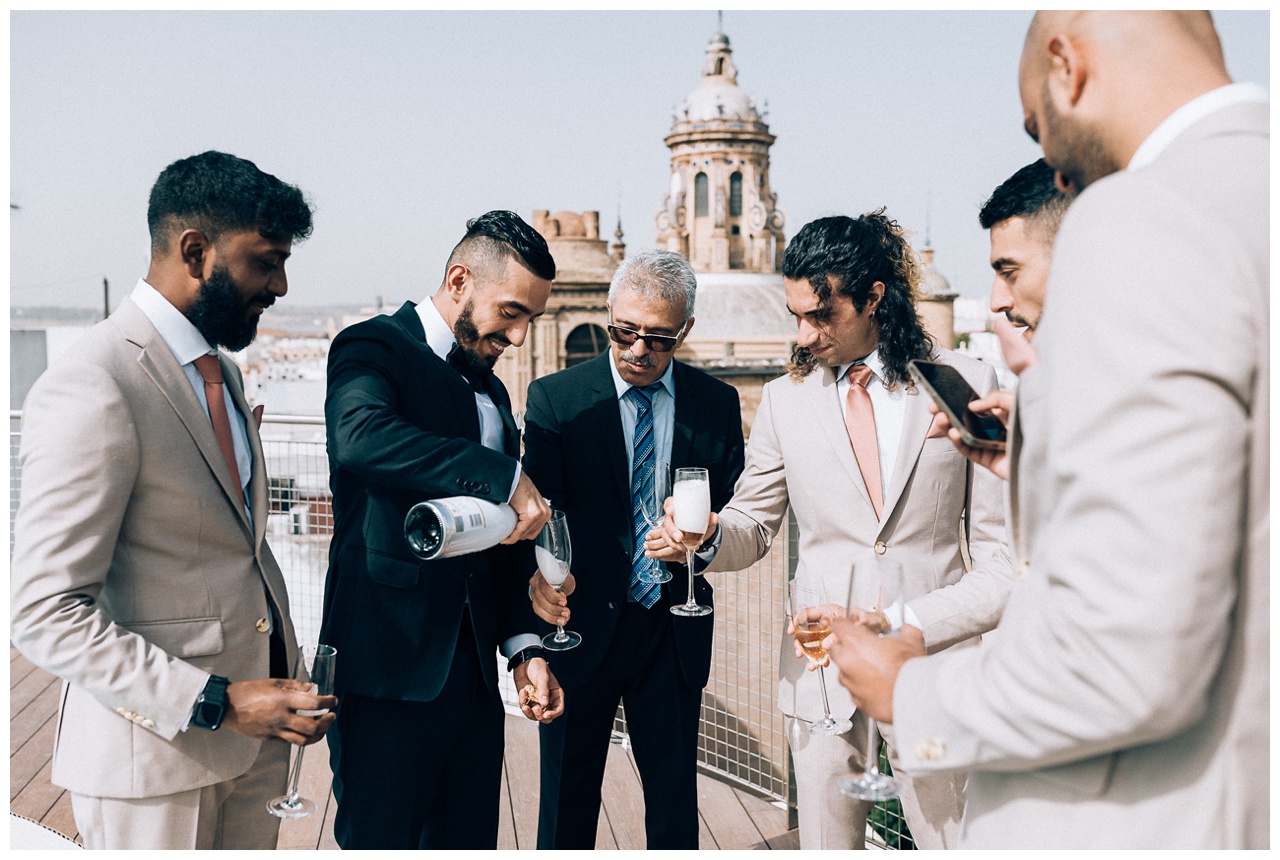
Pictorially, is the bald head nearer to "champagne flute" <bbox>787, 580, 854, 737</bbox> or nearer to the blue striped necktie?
"champagne flute" <bbox>787, 580, 854, 737</bbox>

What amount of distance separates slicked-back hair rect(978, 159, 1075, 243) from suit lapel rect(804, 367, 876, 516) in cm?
61

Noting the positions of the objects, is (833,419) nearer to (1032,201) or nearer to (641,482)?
(641,482)

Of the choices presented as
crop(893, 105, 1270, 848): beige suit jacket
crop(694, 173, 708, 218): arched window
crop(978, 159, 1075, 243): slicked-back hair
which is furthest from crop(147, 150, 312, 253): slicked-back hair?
crop(694, 173, 708, 218): arched window

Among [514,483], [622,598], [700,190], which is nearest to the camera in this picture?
[514,483]

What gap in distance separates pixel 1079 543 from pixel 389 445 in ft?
5.36

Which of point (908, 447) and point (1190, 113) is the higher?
point (1190, 113)

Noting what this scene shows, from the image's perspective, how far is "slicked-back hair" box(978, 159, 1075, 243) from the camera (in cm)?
245

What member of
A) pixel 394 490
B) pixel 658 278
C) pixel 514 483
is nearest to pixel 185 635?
pixel 394 490

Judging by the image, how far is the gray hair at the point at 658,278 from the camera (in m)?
3.06

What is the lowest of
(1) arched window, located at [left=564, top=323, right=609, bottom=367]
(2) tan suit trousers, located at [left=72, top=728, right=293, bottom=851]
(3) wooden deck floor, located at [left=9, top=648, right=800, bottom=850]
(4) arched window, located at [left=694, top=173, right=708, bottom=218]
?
(3) wooden deck floor, located at [left=9, top=648, right=800, bottom=850]

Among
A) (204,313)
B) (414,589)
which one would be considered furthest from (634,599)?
(204,313)

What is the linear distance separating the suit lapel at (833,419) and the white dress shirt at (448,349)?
0.88 metres

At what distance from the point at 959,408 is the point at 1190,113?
0.75 m

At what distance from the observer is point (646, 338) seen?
308 cm
